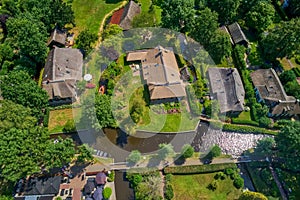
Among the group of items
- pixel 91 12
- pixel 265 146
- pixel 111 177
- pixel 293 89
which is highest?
pixel 91 12

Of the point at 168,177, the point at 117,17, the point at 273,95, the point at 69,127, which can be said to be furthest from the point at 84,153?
the point at 273,95

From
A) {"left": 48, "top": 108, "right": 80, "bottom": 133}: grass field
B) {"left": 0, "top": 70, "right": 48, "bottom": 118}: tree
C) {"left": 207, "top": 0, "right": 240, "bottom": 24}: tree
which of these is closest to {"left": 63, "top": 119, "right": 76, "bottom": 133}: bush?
{"left": 48, "top": 108, "right": 80, "bottom": 133}: grass field

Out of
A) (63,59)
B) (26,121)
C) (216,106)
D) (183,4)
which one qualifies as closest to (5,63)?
(63,59)

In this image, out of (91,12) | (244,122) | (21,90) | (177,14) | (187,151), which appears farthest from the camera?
(91,12)

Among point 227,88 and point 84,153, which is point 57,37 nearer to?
point 84,153

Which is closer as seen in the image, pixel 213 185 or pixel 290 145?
pixel 290 145

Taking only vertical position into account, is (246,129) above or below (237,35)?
below

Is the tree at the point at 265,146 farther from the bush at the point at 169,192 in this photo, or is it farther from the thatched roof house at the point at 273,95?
the bush at the point at 169,192

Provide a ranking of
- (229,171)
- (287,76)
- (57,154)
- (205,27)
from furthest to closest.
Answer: (205,27) → (287,76) → (229,171) → (57,154)
